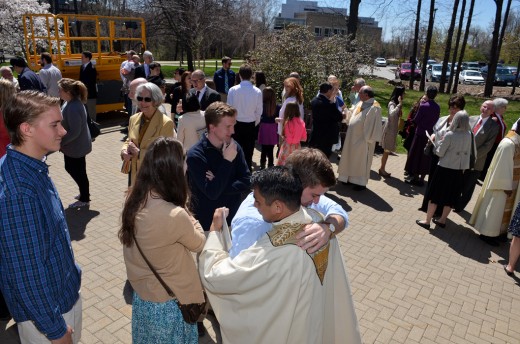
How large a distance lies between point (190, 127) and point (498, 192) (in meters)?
4.50

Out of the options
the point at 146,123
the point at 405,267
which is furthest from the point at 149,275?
the point at 405,267

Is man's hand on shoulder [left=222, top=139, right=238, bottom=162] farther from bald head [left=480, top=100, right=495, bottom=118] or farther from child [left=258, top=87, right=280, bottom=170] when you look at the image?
bald head [left=480, top=100, right=495, bottom=118]

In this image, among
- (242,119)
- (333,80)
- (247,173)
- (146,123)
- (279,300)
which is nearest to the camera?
(279,300)

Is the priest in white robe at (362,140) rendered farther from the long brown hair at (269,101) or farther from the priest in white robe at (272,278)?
the priest in white robe at (272,278)

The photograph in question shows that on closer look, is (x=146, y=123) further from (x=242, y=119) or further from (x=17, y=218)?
(x=242, y=119)

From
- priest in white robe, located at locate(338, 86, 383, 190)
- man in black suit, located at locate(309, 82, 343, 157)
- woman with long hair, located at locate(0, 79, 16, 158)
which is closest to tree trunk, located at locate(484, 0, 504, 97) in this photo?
priest in white robe, located at locate(338, 86, 383, 190)

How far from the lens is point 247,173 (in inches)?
142

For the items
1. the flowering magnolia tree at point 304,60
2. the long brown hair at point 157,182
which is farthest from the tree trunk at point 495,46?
the long brown hair at point 157,182

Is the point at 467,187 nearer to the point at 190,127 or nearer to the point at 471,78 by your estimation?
the point at 190,127

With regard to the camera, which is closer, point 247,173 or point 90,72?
point 247,173

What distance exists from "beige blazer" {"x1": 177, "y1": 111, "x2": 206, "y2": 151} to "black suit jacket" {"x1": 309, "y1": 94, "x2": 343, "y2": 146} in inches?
108

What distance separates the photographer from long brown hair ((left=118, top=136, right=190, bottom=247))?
7.50ft

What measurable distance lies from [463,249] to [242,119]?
4.22 meters

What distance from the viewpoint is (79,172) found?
20.0ft
